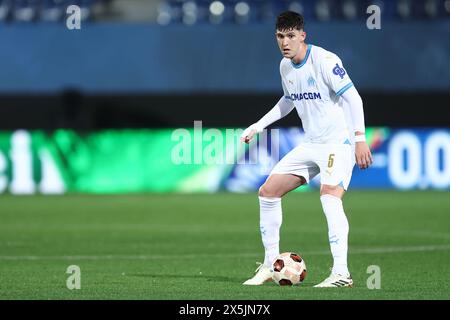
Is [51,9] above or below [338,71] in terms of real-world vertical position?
above

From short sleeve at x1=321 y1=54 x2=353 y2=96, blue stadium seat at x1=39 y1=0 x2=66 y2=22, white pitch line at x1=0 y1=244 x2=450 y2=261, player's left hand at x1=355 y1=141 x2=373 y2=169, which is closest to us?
player's left hand at x1=355 y1=141 x2=373 y2=169

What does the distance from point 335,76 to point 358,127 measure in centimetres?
44

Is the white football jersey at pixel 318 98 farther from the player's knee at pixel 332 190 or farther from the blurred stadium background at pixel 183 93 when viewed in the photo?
the blurred stadium background at pixel 183 93

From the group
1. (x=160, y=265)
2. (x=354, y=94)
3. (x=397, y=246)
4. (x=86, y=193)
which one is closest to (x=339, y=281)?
(x=354, y=94)

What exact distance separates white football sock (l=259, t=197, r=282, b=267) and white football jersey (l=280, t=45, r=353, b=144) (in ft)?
1.99

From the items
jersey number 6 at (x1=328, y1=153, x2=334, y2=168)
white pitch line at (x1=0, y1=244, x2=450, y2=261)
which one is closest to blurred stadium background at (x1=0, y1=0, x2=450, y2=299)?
white pitch line at (x1=0, y1=244, x2=450, y2=261)

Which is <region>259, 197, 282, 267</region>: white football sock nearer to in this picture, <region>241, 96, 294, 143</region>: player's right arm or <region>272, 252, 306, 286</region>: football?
<region>272, 252, 306, 286</region>: football

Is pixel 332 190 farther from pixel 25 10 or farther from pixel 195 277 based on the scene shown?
pixel 25 10

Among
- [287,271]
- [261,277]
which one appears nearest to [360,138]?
[287,271]

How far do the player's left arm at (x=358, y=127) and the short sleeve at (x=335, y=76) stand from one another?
45 millimetres

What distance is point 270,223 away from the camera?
31.3 ft

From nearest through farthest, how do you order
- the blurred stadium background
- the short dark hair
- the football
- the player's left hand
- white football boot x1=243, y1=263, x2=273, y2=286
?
the player's left hand
the short dark hair
the football
white football boot x1=243, y1=263, x2=273, y2=286
the blurred stadium background

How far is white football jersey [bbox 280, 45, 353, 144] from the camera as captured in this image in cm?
920
